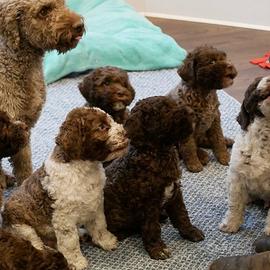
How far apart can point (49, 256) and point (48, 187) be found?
440 millimetres

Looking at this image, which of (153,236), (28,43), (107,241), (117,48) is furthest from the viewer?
(117,48)

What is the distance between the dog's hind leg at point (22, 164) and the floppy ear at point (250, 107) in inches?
42.8

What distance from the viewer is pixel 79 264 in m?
2.39

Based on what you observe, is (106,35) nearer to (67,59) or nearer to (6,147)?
(67,59)

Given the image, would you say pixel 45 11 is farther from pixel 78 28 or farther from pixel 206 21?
pixel 206 21

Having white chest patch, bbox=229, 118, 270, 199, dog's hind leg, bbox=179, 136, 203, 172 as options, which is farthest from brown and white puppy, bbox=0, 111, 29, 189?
dog's hind leg, bbox=179, 136, 203, 172

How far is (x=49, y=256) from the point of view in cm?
187

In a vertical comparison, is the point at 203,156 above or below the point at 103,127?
below

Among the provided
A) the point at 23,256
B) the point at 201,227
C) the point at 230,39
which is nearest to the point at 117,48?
the point at 230,39

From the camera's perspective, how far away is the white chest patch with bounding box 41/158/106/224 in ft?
7.37

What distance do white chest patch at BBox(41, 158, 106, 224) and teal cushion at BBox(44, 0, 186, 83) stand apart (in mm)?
1963

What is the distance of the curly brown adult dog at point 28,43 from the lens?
2568mm

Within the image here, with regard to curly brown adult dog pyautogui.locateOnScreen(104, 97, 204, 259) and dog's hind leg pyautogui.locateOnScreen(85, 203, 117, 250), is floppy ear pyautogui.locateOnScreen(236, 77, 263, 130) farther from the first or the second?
dog's hind leg pyautogui.locateOnScreen(85, 203, 117, 250)

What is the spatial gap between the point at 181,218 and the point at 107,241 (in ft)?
1.12
